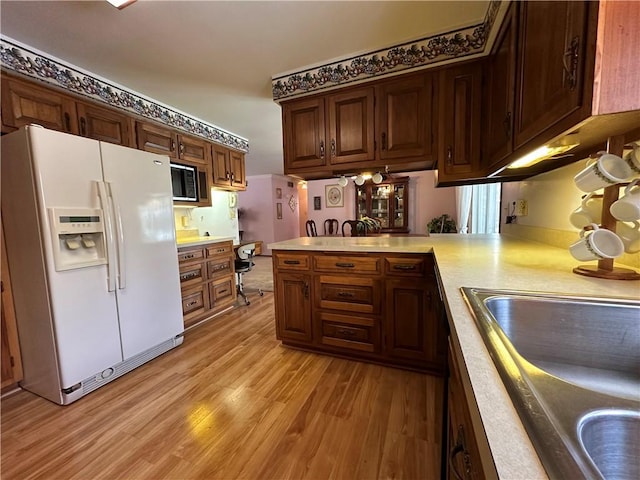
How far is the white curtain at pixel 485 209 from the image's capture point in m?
4.06

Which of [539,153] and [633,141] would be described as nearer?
[633,141]

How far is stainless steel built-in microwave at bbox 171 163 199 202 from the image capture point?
285cm

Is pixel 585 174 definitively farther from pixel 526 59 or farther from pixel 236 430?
pixel 236 430

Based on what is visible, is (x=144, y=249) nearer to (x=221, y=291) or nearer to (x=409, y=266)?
(x=221, y=291)

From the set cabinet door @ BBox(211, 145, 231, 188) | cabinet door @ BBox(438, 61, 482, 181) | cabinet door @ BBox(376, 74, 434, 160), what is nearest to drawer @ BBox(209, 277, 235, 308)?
cabinet door @ BBox(211, 145, 231, 188)

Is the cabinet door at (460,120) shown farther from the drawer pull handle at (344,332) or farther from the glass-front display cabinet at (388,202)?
the glass-front display cabinet at (388,202)

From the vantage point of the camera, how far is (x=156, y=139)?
8.84ft

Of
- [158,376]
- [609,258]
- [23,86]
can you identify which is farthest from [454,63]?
[158,376]

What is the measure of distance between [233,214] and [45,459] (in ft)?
10.8

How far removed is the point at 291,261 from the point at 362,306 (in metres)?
0.67

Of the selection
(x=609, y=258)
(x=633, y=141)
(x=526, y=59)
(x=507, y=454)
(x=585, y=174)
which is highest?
(x=526, y=59)

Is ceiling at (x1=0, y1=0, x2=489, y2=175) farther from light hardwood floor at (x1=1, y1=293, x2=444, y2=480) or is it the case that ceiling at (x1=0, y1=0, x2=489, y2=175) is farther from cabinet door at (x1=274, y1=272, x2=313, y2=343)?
light hardwood floor at (x1=1, y1=293, x2=444, y2=480)

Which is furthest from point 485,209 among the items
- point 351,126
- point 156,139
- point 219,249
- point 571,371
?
point 156,139

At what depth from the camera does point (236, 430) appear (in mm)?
1455
